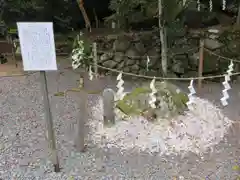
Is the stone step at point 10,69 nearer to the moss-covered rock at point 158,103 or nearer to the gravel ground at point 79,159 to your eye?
the gravel ground at point 79,159

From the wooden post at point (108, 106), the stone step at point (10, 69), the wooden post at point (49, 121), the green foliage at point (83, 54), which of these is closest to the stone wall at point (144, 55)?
the green foliage at point (83, 54)

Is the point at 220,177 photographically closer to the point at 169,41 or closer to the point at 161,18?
the point at 161,18

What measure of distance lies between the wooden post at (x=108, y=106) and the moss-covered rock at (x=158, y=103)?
1.03 feet

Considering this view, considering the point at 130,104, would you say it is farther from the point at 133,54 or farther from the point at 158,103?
the point at 133,54

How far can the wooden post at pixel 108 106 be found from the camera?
3.35 meters

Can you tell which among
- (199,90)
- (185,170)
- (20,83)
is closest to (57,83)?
(20,83)

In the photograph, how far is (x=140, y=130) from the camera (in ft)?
11.3

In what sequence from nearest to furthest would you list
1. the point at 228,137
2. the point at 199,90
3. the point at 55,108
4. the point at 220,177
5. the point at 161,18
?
the point at 220,177 < the point at 228,137 < the point at 161,18 < the point at 55,108 < the point at 199,90

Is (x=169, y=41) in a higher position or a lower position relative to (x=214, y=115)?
higher

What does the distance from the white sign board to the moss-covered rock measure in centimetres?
155

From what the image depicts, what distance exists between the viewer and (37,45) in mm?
2383

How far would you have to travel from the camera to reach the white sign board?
2334mm

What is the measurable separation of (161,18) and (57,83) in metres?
2.46

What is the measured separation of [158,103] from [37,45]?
5.86ft
